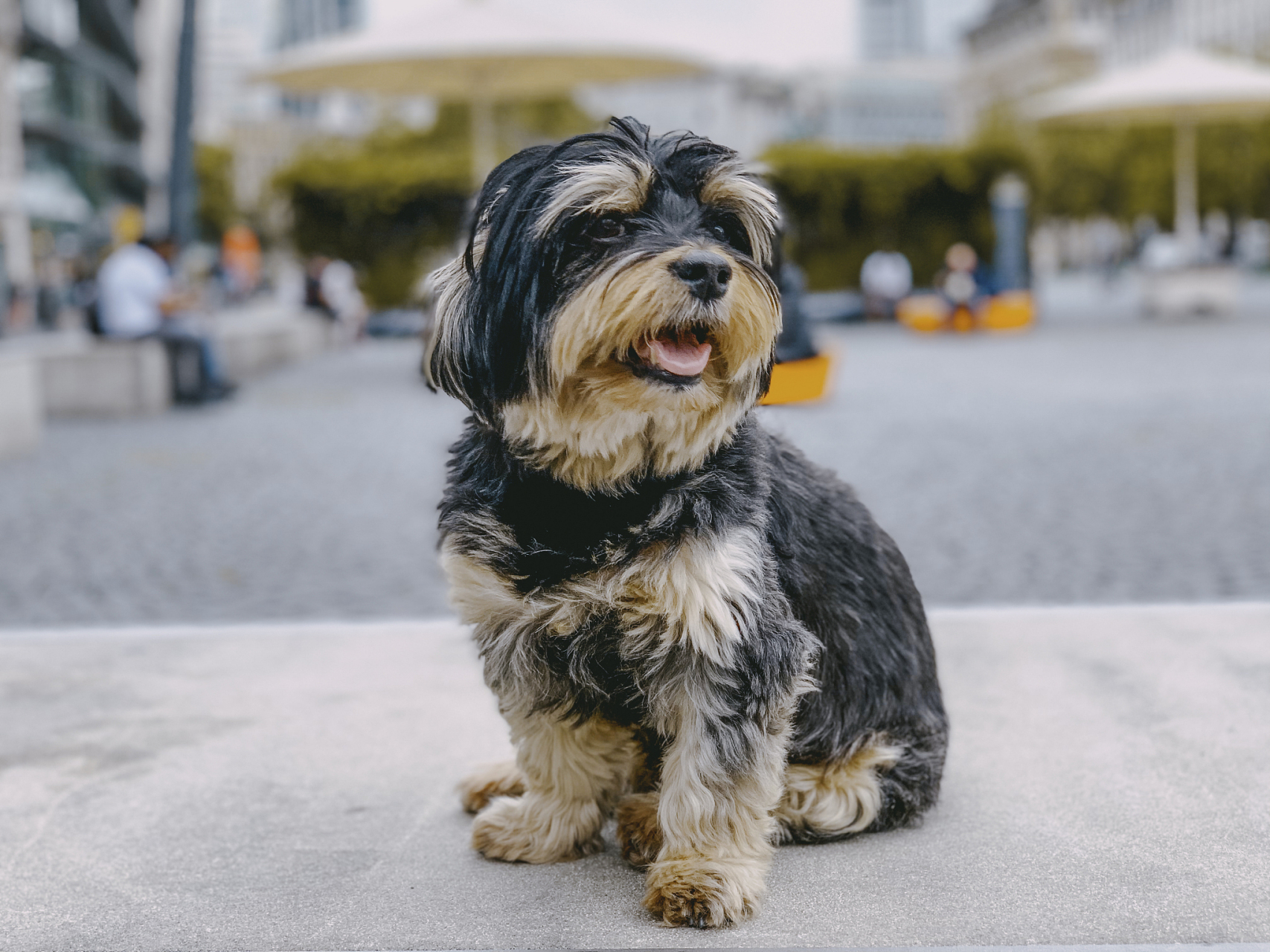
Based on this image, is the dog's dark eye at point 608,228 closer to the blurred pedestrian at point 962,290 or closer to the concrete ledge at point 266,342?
the concrete ledge at point 266,342

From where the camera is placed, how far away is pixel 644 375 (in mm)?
2789

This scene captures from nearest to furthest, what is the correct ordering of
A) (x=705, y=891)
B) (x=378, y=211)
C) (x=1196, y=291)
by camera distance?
(x=705, y=891) → (x=1196, y=291) → (x=378, y=211)

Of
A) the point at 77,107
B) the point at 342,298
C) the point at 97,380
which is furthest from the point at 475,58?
the point at 77,107

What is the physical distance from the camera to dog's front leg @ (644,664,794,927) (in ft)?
9.55

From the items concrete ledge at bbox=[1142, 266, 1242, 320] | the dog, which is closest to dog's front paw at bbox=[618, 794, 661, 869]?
the dog

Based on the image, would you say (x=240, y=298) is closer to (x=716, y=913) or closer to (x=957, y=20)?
(x=716, y=913)

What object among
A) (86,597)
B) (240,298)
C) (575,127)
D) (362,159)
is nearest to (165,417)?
(86,597)

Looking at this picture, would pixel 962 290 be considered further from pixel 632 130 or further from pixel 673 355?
pixel 673 355

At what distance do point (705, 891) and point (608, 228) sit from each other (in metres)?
1.40

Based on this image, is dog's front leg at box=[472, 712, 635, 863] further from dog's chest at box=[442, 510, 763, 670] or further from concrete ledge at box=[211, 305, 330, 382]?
concrete ledge at box=[211, 305, 330, 382]

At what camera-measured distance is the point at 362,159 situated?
2717 centimetres

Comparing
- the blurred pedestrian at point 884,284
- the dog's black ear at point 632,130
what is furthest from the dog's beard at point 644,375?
the blurred pedestrian at point 884,284

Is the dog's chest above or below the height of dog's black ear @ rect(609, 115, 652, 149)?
below

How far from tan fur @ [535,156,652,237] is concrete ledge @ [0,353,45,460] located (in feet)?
31.0
